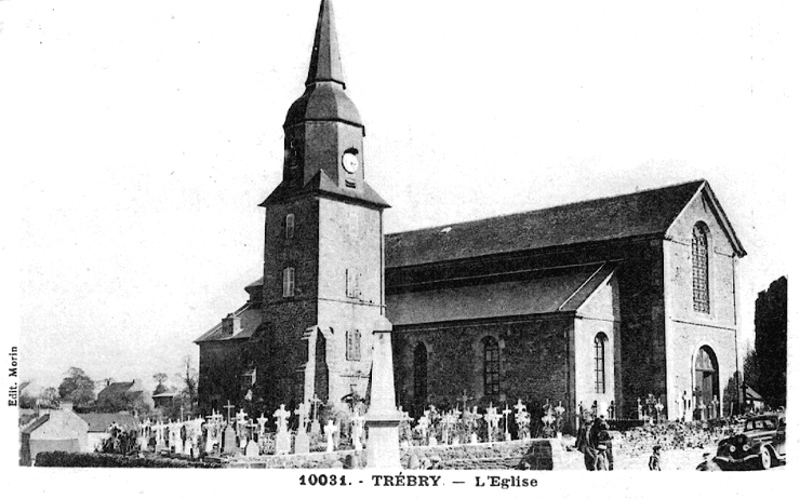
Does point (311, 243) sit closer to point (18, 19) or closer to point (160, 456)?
point (160, 456)

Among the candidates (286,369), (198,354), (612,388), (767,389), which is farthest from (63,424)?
(767,389)

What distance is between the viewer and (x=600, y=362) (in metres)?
28.7

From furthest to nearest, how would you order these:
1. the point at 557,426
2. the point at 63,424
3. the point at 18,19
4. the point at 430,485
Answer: the point at 557,426 → the point at 63,424 → the point at 18,19 → the point at 430,485

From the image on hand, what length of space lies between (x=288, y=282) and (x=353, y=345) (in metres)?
2.63

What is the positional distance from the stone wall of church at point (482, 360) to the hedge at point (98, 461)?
977cm

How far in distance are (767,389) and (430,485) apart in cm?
916

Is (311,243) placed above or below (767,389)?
above

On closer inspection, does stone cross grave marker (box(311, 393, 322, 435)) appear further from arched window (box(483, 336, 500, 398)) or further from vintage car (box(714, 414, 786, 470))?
vintage car (box(714, 414, 786, 470))

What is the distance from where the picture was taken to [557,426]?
27453 millimetres

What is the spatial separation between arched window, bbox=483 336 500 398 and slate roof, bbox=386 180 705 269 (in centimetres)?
301

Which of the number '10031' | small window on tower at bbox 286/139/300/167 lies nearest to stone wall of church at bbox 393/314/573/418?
small window on tower at bbox 286/139/300/167

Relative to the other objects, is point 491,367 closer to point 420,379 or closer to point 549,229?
point 420,379

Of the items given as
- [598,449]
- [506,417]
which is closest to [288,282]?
[506,417]

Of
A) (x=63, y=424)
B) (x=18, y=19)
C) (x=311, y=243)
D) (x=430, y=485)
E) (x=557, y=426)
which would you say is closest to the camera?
(x=430, y=485)
